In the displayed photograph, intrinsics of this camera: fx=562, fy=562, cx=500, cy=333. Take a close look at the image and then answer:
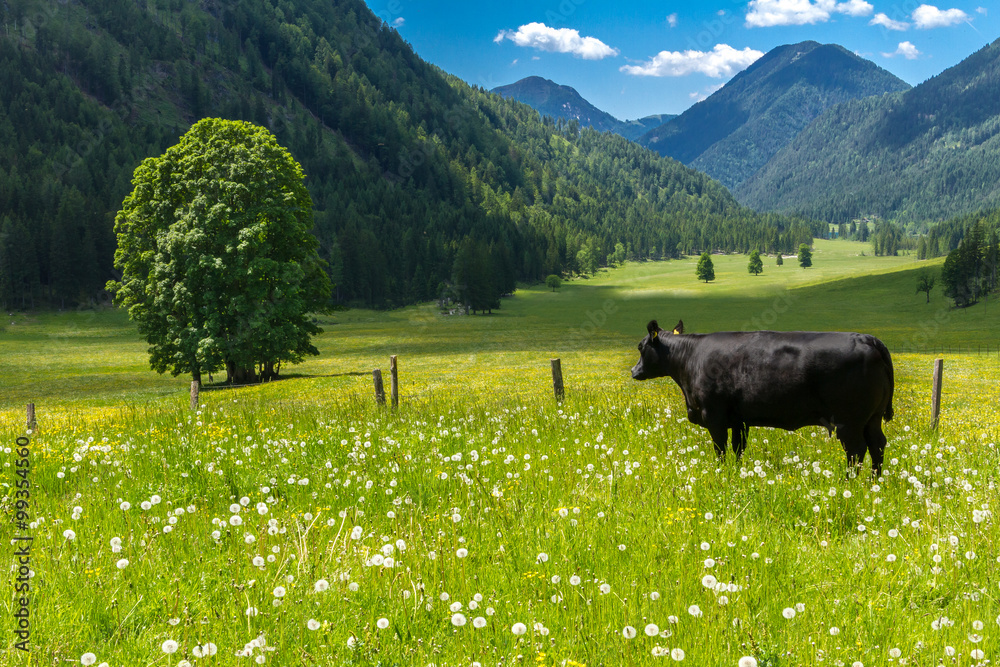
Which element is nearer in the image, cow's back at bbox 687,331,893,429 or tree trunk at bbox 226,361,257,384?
cow's back at bbox 687,331,893,429

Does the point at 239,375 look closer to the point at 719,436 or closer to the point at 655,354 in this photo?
the point at 655,354

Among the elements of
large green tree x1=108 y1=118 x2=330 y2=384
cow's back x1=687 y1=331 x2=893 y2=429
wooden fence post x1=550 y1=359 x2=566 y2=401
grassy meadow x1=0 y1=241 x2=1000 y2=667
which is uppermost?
large green tree x1=108 y1=118 x2=330 y2=384

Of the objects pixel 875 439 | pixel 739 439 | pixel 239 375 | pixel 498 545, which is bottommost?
pixel 239 375

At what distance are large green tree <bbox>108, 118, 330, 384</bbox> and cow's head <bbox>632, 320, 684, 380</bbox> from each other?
30049 millimetres

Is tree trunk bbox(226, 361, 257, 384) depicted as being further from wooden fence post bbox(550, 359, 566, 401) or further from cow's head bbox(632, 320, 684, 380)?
cow's head bbox(632, 320, 684, 380)

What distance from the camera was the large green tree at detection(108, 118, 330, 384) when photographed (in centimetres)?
3641

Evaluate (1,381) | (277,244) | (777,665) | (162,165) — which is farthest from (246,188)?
(777,665)

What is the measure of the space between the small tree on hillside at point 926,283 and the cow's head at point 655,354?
14511 cm

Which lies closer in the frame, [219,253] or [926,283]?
[219,253]

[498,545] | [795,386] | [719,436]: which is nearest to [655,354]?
[719,436]

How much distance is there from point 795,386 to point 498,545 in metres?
6.27

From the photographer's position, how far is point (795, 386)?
923 cm

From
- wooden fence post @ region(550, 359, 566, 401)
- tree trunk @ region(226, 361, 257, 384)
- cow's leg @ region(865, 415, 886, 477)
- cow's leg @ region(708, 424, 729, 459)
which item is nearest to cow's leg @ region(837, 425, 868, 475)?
cow's leg @ region(865, 415, 886, 477)

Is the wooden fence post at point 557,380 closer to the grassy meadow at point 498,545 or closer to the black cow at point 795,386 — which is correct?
the grassy meadow at point 498,545
